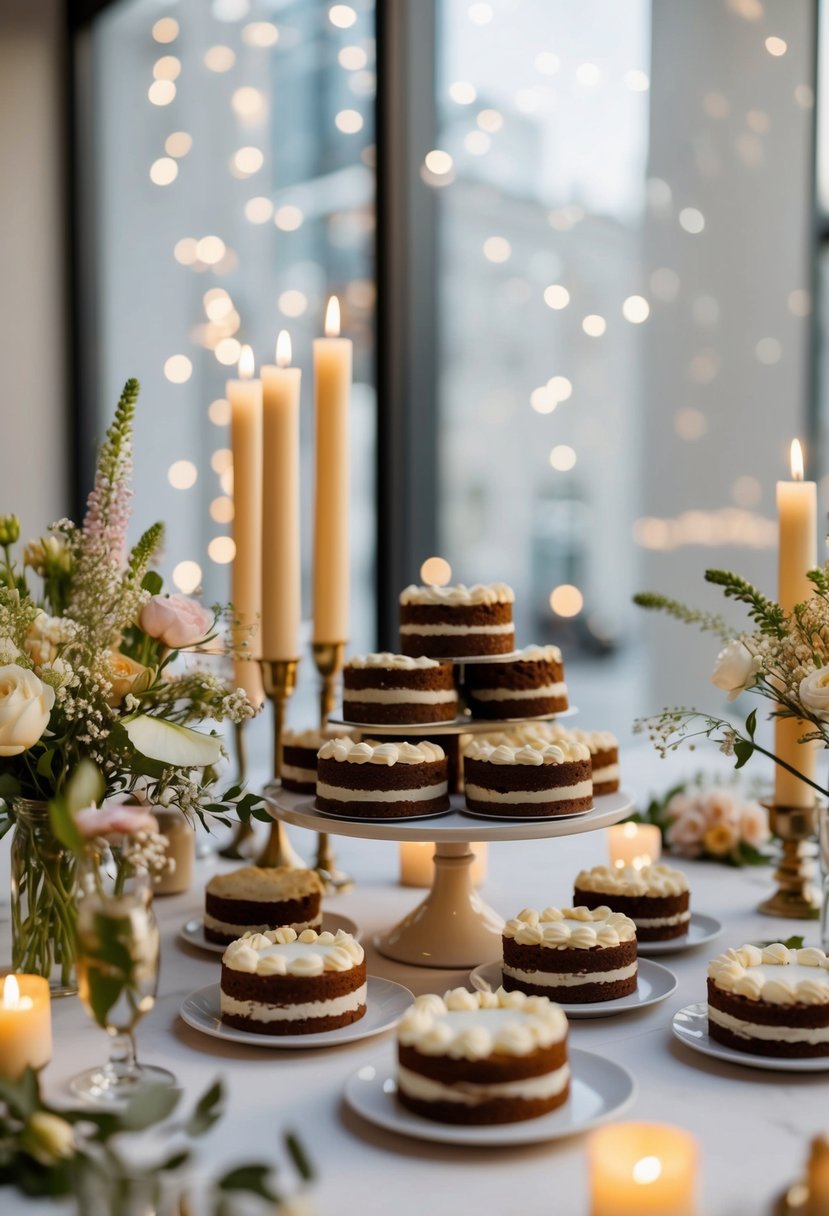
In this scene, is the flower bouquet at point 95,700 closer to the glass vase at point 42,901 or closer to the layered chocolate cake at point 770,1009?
the glass vase at point 42,901

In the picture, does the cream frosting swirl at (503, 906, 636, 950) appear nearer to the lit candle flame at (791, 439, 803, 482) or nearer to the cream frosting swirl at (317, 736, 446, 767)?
the cream frosting swirl at (317, 736, 446, 767)

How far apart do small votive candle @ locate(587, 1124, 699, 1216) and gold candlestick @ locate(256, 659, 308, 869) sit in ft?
3.07

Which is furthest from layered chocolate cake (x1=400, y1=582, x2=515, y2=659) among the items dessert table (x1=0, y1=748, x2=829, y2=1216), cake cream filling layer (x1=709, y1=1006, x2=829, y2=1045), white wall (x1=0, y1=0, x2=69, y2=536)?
white wall (x1=0, y1=0, x2=69, y2=536)

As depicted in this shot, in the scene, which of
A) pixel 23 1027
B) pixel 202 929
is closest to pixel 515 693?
pixel 202 929

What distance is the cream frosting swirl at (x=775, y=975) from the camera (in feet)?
3.51

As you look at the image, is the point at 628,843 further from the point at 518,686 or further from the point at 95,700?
the point at 95,700

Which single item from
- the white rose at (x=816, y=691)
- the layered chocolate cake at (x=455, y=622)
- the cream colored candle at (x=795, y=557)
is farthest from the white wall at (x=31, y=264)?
the white rose at (x=816, y=691)

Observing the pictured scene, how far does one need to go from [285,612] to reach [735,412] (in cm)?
216

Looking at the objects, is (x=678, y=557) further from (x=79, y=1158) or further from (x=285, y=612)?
(x=79, y=1158)

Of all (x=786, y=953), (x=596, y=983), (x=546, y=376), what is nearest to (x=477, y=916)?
(x=596, y=983)

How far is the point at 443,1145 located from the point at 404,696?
573 millimetres

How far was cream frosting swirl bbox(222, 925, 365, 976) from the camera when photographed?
113 cm

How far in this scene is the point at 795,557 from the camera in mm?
1503

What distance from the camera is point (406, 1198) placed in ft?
2.86
